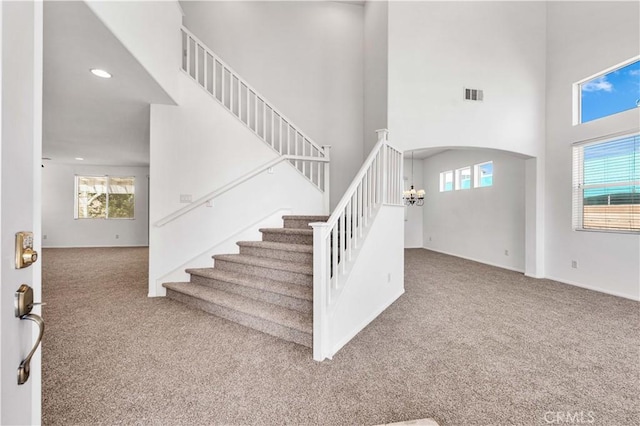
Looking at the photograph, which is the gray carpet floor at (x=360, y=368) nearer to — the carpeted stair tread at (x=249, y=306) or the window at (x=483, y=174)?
the carpeted stair tread at (x=249, y=306)

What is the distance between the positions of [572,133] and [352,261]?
15.2ft

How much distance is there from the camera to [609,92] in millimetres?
4117

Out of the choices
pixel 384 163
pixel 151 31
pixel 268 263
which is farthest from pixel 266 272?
pixel 151 31

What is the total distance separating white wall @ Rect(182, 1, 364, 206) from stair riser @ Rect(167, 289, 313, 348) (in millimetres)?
3477

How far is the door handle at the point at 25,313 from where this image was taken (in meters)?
0.74

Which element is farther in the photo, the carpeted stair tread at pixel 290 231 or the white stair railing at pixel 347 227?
the carpeted stair tread at pixel 290 231

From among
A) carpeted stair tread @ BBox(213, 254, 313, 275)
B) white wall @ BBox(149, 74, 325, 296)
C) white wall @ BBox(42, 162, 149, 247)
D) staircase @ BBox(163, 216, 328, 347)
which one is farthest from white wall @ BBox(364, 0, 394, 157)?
white wall @ BBox(42, 162, 149, 247)

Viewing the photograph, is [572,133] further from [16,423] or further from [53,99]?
[53,99]

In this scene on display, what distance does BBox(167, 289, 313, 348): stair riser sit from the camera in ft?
7.83

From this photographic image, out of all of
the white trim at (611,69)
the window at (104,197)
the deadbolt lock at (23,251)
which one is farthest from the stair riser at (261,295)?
the window at (104,197)

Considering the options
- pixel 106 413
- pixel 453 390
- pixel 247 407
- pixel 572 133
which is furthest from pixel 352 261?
pixel 572 133

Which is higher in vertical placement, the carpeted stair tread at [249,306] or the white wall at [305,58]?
the white wall at [305,58]

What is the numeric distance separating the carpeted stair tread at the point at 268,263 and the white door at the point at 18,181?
2109 millimetres

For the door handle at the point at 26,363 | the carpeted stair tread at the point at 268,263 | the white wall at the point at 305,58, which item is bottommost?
the carpeted stair tread at the point at 268,263
